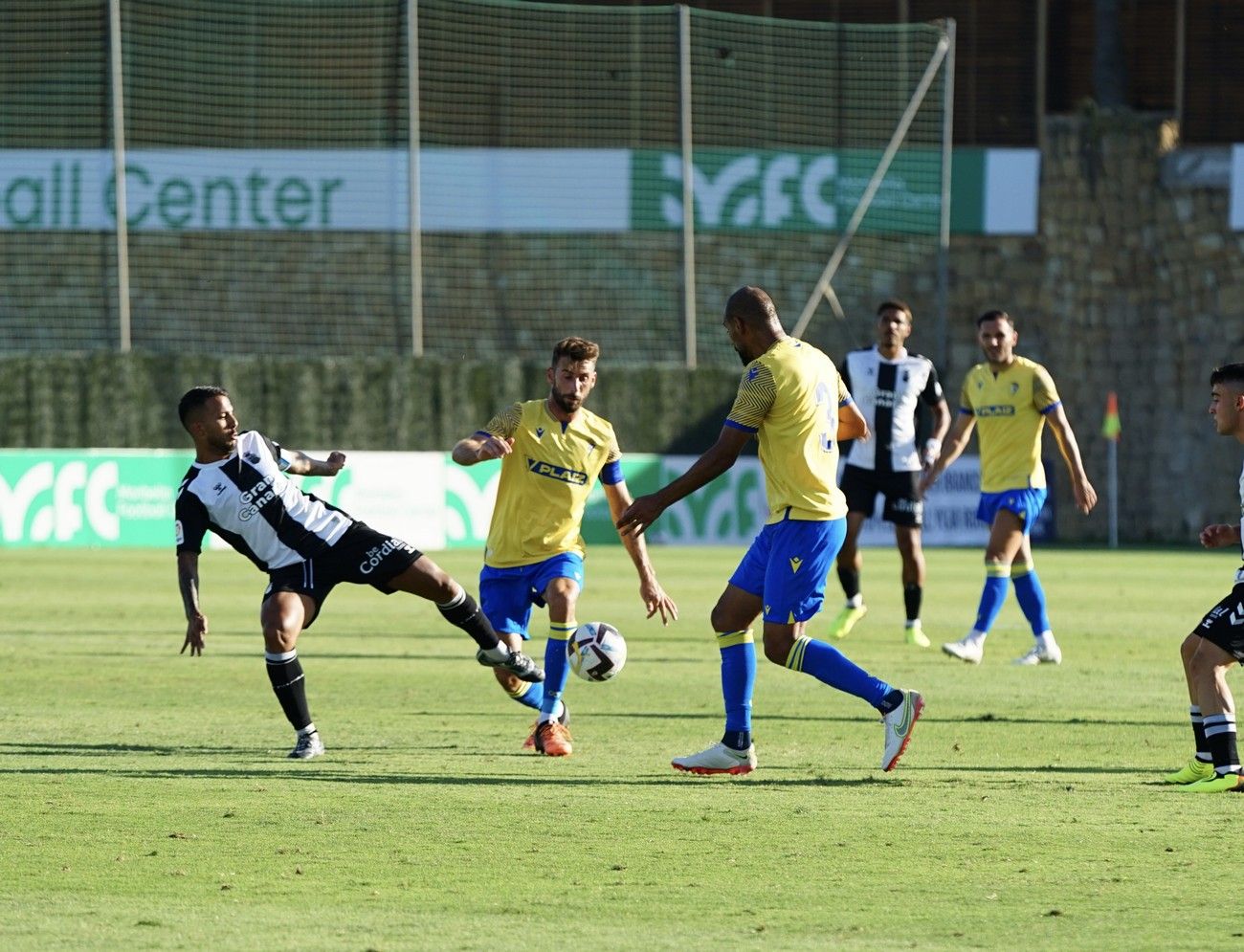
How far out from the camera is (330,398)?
3016 cm

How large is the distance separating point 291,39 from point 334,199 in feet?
9.15

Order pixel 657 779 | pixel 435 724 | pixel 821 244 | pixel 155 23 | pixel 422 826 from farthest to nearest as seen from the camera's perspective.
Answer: pixel 821 244, pixel 155 23, pixel 435 724, pixel 657 779, pixel 422 826

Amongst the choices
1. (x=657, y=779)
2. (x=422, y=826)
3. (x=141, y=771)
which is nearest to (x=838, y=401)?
(x=657, y=779)

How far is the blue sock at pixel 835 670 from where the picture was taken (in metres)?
7.93

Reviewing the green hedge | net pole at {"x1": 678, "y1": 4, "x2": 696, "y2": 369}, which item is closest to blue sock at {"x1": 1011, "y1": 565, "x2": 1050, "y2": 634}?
net pole at {"x1": 678, "y1": 4, "x2": 696, "y2": 369}

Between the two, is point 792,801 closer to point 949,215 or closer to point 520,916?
point 520,916

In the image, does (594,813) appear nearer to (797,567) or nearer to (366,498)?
(797,567)

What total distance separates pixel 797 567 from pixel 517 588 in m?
1.86

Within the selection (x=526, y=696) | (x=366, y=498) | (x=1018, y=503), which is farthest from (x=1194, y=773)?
(x=366, y=498)

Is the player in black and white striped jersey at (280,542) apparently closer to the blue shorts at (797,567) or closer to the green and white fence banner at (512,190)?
the blue shorts at (797,567)

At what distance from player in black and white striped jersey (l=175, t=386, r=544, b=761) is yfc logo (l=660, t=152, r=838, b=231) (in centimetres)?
2439

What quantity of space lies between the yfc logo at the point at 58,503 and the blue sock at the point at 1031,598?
1444cm

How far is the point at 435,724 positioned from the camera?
382 inches

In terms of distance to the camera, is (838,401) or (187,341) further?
(187,341)
